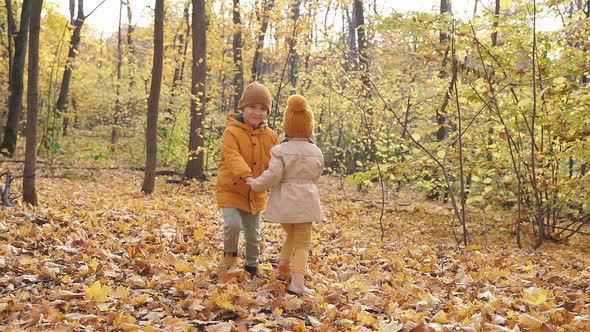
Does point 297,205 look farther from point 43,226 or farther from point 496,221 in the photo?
point 496,221

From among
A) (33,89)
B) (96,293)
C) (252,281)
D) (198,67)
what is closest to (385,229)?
(252,281)

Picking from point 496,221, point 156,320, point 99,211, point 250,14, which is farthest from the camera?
point 250,14

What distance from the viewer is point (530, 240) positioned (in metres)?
7.97

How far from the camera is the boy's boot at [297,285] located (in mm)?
3758

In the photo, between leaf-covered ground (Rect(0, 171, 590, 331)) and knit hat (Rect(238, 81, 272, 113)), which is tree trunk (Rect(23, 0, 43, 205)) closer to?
leaf-covered ground (Rect(0, 171, 590, 331))

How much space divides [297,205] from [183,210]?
471cm

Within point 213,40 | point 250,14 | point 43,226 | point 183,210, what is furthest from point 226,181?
point 213,40

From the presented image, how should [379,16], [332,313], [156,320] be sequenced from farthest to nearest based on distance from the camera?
1. [379,16]
2. [332,313]
3. [156,320]

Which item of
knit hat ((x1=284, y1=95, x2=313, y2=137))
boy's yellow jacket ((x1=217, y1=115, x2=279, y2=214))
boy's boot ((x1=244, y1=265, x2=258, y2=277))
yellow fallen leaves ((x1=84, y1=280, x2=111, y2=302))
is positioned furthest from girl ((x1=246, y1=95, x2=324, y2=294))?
yellow fallen leaves ((x1=84, y1=280, x2=111, y2=302))

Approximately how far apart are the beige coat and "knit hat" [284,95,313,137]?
85 mm

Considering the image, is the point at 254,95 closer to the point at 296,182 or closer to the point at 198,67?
the point at 296,182

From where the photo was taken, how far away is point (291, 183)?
12.2 ft

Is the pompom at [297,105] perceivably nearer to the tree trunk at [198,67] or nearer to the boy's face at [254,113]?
the boy's face at [254,113]

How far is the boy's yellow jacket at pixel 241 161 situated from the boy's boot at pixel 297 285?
2.03ft
